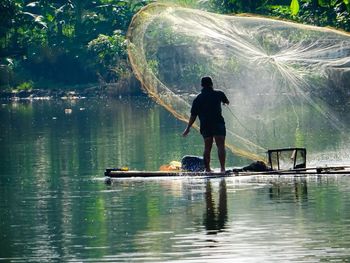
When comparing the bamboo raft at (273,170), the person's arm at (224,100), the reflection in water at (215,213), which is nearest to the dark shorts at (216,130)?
the person's arm at (224,100)

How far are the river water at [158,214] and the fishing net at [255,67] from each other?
1.31 m

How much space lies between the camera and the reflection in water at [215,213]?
1725 centimetres

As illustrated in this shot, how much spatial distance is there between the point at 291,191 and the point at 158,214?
2.53 meters

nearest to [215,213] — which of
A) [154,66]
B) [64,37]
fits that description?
[154,66]

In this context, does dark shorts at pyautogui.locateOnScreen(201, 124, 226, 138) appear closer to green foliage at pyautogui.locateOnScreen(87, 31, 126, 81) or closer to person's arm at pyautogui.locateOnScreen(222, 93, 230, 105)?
person's arm at pyautogui.locateOnScreen(222, 93, 230, 105)

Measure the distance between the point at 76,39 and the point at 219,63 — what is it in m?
44.3

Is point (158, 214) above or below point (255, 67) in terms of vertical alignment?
below

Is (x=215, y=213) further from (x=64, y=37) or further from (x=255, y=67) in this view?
(x=64, y=37)

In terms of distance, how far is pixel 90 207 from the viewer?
63.8ft

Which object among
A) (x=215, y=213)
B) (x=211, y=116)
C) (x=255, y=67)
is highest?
(x=255, y=67)

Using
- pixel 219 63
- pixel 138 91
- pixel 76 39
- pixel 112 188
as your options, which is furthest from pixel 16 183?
pixel 76 39

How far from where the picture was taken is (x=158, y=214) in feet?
60.4

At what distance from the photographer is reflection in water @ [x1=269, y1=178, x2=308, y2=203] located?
19516 millimetres

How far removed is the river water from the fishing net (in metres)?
1.31
